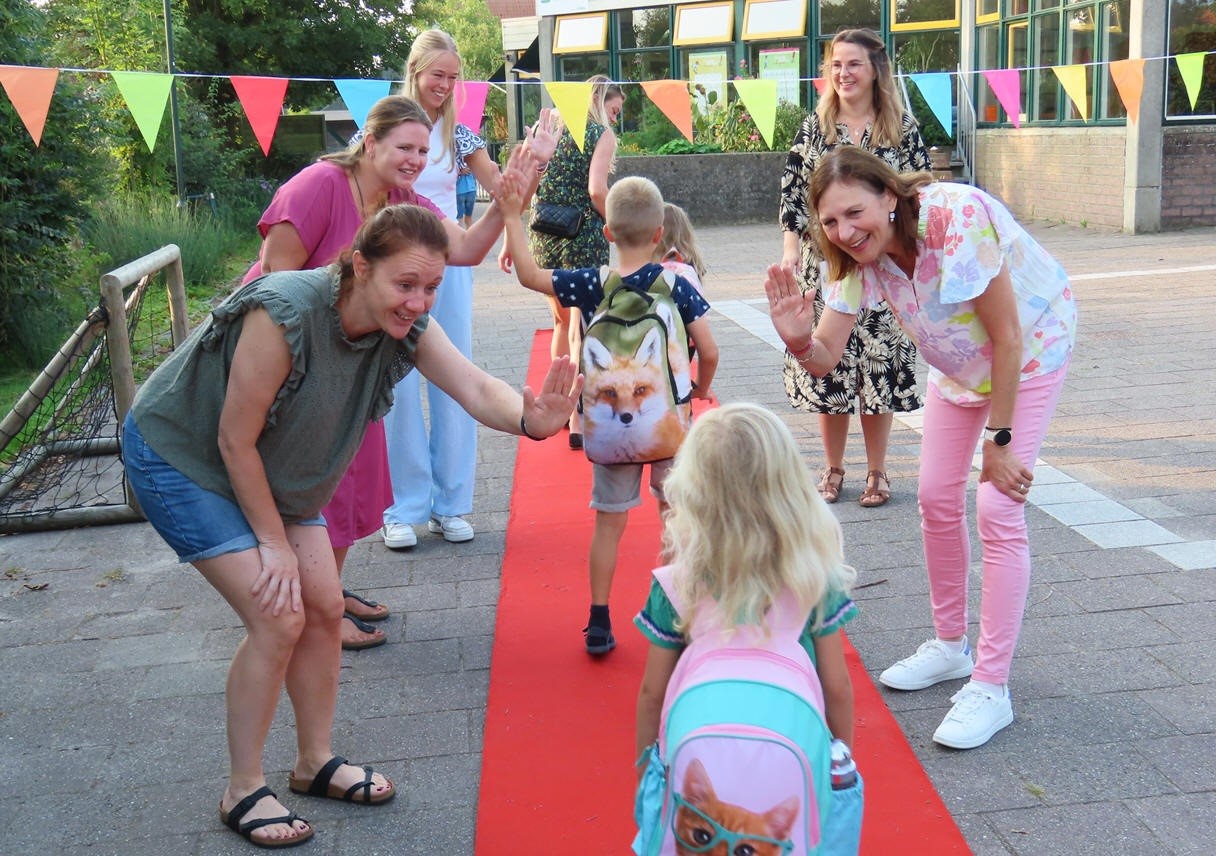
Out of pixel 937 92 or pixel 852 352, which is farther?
pixel 937 92

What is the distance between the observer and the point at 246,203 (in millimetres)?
23109

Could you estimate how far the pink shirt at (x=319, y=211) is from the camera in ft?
12.8

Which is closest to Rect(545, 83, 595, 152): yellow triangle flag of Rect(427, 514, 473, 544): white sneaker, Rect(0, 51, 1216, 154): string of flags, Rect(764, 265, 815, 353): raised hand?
Rect(0, 51, 1216, 154): string of flags

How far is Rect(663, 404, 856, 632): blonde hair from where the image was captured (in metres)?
2.42

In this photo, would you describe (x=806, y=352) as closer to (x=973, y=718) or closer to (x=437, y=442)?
(x=973, y=718)

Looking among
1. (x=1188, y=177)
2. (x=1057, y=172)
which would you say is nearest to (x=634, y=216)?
(x=1188, y=177)

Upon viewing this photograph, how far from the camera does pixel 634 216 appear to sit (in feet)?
14.0

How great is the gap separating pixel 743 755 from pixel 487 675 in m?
2.02

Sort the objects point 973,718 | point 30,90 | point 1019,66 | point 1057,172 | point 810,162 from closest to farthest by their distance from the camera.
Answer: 1. point 973,718
2. point 810,162
3. point 30,90
4. point 1057,172
5. point 1019,66

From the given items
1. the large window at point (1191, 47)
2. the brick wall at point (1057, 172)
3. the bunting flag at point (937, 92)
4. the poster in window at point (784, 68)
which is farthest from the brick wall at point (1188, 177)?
the poster in window at point (784, 68)

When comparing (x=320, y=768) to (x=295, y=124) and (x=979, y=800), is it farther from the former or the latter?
(x=295, y=124)

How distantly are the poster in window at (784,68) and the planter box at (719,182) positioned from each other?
10.7 feet

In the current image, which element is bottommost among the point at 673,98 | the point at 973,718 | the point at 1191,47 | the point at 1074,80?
the point at 973,718

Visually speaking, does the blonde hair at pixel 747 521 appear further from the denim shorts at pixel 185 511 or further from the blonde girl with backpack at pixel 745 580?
the denim shorts at pixel 185 511
